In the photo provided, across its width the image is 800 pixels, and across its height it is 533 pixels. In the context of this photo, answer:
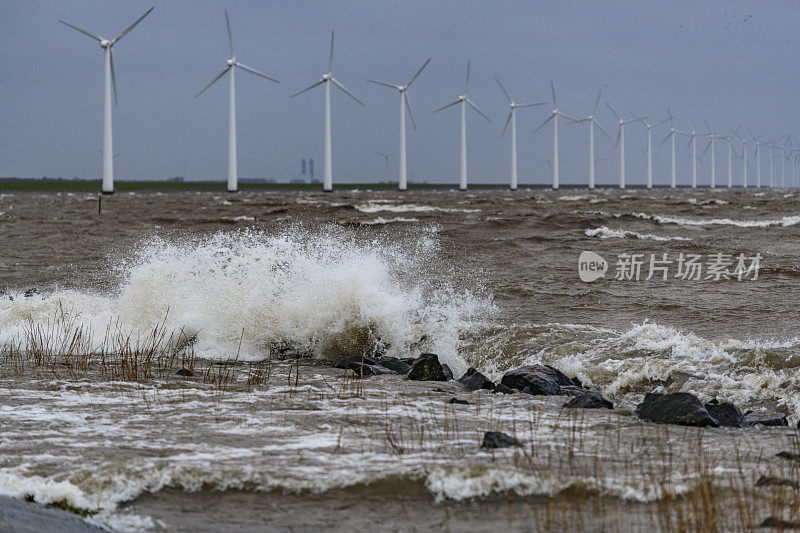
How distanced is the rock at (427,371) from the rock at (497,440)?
421 centimetres

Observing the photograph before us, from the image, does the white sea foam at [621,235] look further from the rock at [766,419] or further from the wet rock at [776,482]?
the wet rock at [776,482]

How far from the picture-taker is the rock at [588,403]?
8.99 meters

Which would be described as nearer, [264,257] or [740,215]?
[264,257]

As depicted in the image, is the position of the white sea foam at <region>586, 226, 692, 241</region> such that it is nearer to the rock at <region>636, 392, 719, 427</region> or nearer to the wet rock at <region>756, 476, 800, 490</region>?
the rock at <region>636, 392, 719, 427</region>

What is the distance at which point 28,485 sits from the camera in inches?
234

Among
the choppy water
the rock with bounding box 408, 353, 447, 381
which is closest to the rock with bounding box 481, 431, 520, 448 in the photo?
the choppy water

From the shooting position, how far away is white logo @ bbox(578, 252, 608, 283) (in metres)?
22.7

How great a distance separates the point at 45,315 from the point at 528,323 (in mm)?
8663

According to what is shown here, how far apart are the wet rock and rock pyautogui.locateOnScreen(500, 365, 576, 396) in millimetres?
4235

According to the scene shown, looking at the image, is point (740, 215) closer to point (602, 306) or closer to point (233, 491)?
point (602, 306)

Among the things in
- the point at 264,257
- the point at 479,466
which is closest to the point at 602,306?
the point at 264,257

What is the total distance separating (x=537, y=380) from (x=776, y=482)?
4531mm

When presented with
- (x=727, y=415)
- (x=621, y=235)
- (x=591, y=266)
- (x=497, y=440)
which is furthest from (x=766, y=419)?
(x=621, y=235)

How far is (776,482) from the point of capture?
5926 mm
